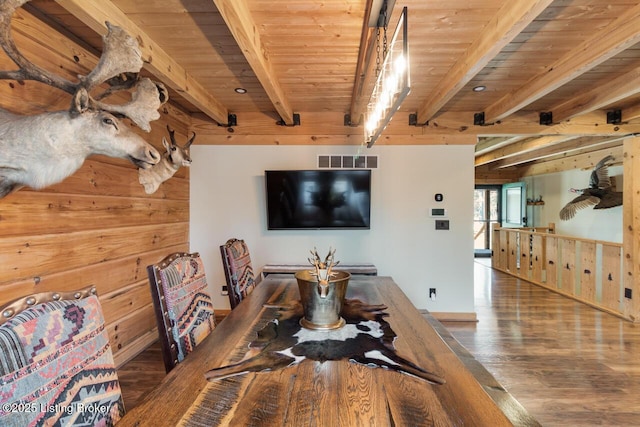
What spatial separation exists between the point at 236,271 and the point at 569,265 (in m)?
5.06

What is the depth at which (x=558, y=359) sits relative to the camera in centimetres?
277

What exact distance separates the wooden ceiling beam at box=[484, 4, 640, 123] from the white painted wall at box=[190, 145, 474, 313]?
38.7 inches

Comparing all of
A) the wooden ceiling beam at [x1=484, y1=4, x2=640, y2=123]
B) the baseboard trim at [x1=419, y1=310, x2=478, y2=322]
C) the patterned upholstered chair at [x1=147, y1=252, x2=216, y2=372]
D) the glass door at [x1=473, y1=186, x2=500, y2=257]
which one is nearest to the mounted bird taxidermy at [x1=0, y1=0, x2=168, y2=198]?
the patterned upholstered chair at [x1=147, y1=252, x2=216, y2=372]

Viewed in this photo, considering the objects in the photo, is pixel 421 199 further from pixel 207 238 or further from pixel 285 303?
pixel 207 238

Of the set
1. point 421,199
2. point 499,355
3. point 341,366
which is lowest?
point 499,355

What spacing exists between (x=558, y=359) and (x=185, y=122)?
4.62 metres

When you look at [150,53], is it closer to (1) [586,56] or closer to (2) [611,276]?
(1) [586,56]

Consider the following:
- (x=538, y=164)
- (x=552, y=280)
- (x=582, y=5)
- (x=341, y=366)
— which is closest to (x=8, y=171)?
(x=341, y=366)

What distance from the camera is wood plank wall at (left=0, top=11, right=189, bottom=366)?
5.67ft

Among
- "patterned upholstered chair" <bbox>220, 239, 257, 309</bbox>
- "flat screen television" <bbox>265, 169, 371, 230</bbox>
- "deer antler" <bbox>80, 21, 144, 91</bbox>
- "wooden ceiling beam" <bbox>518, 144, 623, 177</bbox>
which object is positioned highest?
"wooden ceiling beam" <bbox>518, 144, 623, 177</bbox>

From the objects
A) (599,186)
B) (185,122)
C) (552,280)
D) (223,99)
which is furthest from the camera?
(599,186)

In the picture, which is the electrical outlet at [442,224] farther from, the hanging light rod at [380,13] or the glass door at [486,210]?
the glass door at [486,210]

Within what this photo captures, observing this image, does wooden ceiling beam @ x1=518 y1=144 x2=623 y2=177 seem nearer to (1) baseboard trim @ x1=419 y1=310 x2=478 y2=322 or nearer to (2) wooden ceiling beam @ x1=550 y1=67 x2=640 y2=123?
(2) wooden ceiling beam @ x1=550 y1=67 x2=640 y2=123

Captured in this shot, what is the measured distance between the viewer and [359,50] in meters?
2.22
